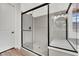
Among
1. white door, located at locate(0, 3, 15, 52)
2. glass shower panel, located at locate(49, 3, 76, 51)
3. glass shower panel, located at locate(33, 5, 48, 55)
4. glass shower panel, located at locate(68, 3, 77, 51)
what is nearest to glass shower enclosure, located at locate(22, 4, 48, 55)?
glass shower panel, located at locate(33, 5, 48, 55)

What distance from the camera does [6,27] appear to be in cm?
155

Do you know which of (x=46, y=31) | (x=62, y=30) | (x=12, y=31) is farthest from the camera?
(x=62, y=30)

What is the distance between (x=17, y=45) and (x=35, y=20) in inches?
25.6

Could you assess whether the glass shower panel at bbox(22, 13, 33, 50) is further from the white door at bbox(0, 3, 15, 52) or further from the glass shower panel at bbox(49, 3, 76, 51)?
the glass shower panel at bbox(49, 3, 76, 51)

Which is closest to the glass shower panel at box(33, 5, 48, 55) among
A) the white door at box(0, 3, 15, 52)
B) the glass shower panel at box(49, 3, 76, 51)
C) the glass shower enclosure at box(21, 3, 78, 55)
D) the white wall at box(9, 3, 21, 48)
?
the glass shower enclosure at box(21, 3, 78, 55)

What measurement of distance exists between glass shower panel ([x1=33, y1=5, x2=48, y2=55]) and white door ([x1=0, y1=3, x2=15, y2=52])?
1.53ft

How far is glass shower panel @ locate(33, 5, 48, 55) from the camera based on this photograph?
175 centimetres

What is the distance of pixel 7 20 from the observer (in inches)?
61.5

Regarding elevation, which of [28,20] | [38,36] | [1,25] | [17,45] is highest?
[28,20]

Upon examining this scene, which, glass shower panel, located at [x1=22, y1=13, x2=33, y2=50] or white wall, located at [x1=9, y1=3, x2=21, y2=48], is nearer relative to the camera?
white wall, located at [x1=9, y1=3, x2=21, y2=48]

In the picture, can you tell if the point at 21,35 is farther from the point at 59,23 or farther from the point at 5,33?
the point at 59,23

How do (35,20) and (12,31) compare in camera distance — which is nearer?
(12,31)

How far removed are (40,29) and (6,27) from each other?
2.27 feet

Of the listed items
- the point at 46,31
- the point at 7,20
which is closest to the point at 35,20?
the point at 46,31
